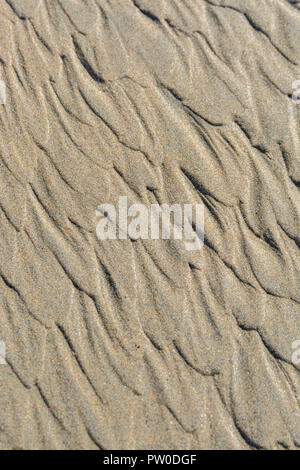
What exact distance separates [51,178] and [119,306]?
875 mm

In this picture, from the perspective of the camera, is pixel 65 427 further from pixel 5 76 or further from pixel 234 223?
pixel 5 76

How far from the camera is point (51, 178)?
2873mm

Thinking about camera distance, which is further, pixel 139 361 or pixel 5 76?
pixel 5 76

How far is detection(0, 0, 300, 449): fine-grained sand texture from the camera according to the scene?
2594mm

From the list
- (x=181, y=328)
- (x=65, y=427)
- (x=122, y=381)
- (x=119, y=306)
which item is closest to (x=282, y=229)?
(x=181, y=328)

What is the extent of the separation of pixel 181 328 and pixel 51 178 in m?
1.18

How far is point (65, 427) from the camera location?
101 inches

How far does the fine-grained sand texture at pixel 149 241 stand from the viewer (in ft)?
8.51

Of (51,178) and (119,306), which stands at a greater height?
(51,178)

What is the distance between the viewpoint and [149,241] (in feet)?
9.19
